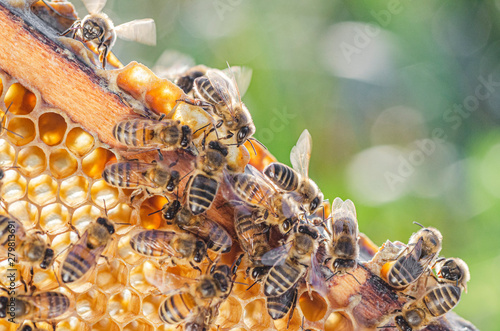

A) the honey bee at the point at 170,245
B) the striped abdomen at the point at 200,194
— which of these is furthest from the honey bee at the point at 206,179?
the honey bee at the point at 170,245

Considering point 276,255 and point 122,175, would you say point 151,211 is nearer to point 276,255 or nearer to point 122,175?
point 122,175

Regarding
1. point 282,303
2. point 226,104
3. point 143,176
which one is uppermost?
point 226,104

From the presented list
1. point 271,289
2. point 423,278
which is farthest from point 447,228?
point 271,289

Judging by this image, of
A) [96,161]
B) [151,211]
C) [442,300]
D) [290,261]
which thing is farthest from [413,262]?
[96,161]

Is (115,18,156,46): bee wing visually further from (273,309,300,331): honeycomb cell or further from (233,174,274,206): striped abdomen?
(273,309,300,331): honeycomb cell

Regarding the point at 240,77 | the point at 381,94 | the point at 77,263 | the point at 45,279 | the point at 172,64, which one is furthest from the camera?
the point at 381,94

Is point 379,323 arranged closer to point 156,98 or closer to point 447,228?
point 156,98
